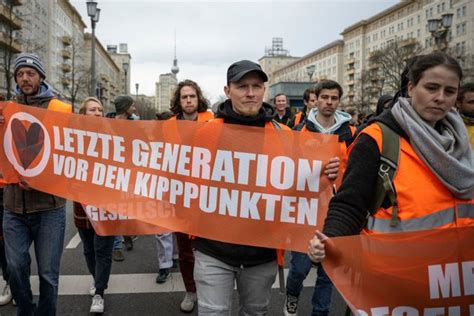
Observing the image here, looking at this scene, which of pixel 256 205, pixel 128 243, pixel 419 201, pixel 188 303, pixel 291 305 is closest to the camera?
pixel 419 201

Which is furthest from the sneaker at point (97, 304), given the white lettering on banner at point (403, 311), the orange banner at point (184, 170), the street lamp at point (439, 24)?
the street lamp at point (439, 24)

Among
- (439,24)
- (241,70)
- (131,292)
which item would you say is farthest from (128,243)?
(439,24)

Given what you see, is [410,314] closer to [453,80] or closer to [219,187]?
[453,80]

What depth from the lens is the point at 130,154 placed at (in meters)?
3.65

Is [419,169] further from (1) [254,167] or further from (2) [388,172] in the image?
(1) [254,167]

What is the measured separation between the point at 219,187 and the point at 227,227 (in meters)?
0.28

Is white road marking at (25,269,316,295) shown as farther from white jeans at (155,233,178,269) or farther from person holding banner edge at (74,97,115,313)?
person holding banner edge at (74,97,115,313)

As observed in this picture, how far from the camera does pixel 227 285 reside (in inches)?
108

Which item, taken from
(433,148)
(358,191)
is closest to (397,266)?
(358,191)

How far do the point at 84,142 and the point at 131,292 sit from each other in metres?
1.91

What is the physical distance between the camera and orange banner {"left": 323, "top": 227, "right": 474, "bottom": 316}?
2.11 m

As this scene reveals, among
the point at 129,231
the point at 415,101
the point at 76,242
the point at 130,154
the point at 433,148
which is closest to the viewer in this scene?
the point at 433,148

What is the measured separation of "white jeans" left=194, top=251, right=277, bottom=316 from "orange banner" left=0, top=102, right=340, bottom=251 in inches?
7.5

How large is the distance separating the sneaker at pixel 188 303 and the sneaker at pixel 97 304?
75 cm
